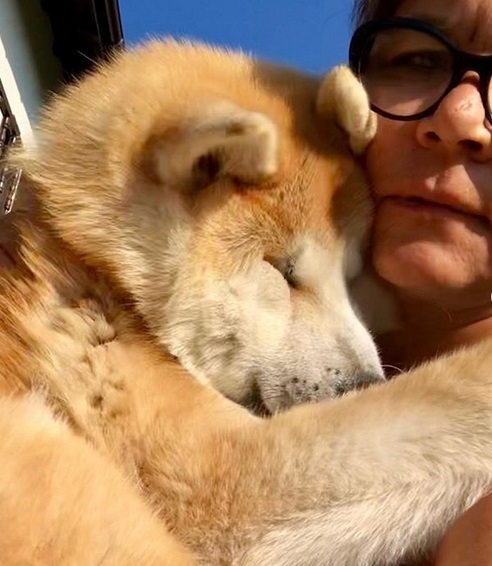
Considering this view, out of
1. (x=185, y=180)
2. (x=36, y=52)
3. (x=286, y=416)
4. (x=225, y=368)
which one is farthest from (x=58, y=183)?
(x=36, y=52)

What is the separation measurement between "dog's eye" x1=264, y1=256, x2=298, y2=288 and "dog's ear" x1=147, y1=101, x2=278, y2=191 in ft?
0.56

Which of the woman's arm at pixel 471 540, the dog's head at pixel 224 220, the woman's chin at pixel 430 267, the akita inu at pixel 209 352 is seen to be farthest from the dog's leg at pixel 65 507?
Result: the woman's chin at pixel 430 267

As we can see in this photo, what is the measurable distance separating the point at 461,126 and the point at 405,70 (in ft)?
1.07

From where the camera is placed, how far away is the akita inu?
1.42m

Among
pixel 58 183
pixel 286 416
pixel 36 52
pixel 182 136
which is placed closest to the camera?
pixel 286 416

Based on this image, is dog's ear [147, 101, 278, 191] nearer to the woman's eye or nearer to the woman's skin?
the woman's skin

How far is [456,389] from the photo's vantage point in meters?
1.46

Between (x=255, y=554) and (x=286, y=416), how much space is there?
0.81 ft

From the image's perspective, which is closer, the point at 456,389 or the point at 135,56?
→ the point at 456,389

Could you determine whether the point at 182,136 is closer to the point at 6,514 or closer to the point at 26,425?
the point at 26,425

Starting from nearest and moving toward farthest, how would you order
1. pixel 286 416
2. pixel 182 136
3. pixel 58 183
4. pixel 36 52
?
pixel 286 416
pixel 182 136
pixel 58 183
pixel 36 52

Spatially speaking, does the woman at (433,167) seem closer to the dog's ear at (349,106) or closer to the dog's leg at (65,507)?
the dog's ear at (349,106)

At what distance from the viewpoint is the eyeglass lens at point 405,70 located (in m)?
1.84

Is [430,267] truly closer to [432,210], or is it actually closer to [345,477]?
[432,210]
